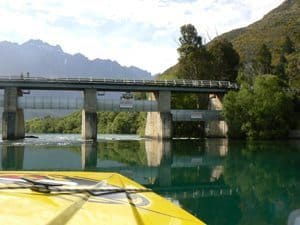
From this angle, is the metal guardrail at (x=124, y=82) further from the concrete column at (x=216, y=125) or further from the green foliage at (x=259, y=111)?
the green foliage at (x=259, y=111)

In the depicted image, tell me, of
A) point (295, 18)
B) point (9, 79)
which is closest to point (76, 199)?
point (9, 79)

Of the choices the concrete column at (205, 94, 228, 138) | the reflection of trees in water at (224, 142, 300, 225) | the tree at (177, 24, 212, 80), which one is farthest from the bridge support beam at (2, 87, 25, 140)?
the reflection of trees in water at (224, 142, 300, 225)

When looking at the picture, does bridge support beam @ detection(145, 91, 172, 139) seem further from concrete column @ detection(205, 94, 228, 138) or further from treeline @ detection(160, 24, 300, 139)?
concrete column @ detection(205, 94, 228, 138)

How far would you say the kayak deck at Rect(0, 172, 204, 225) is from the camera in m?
3.04

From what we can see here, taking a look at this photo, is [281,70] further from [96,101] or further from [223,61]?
[96,101]

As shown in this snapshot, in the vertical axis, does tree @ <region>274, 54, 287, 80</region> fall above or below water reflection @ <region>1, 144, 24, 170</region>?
above

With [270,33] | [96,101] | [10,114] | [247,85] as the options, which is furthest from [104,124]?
[10,114]

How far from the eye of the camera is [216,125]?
187 feet

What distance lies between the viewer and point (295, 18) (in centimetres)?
12650

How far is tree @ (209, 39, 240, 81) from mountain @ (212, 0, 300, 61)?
20080 mm

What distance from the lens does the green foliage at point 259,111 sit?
2036 inches

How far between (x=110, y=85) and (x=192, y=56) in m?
18.9

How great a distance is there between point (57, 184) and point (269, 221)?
230 inches

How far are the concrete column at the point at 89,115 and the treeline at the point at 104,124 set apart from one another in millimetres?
23575
